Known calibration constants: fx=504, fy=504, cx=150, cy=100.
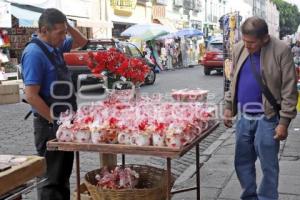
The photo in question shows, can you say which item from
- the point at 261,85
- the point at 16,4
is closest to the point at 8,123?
the point at 261,85

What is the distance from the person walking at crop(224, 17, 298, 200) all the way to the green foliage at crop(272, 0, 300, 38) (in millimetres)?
101030

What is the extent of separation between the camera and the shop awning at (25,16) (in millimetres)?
17969

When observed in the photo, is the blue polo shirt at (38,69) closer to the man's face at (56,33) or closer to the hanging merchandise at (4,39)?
the man's face at (56,33)

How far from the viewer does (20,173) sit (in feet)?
9.39

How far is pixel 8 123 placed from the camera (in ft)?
34.6

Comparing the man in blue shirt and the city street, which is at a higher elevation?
the man in blue shirt

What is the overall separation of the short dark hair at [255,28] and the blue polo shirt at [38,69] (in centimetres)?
158

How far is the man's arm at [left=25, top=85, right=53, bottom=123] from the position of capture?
3957 millimetres

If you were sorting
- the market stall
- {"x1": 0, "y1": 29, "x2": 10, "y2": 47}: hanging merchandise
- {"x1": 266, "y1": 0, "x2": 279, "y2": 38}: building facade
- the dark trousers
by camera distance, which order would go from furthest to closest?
{"x1": 266, "y1": 0, "x2": 279, "y2": 38}: building facade, {"x1": 0, "y1": 29, "x2": 10, "y2": 47}: hanging merchandise, the dark trousers, the market stall

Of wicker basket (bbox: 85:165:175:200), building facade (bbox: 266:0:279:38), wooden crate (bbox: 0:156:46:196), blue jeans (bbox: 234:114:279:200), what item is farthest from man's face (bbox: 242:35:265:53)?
building facade (bbox: 266:0:279:38)

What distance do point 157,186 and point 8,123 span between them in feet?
23.2

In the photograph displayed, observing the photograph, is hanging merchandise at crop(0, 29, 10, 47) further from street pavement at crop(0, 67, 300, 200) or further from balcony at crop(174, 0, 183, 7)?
balcony at crop(174, 0, 183, 7)

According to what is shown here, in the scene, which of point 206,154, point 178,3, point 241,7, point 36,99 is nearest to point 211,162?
point 206,154

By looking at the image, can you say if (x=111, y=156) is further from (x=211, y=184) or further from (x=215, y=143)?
(x=215, y=143)
